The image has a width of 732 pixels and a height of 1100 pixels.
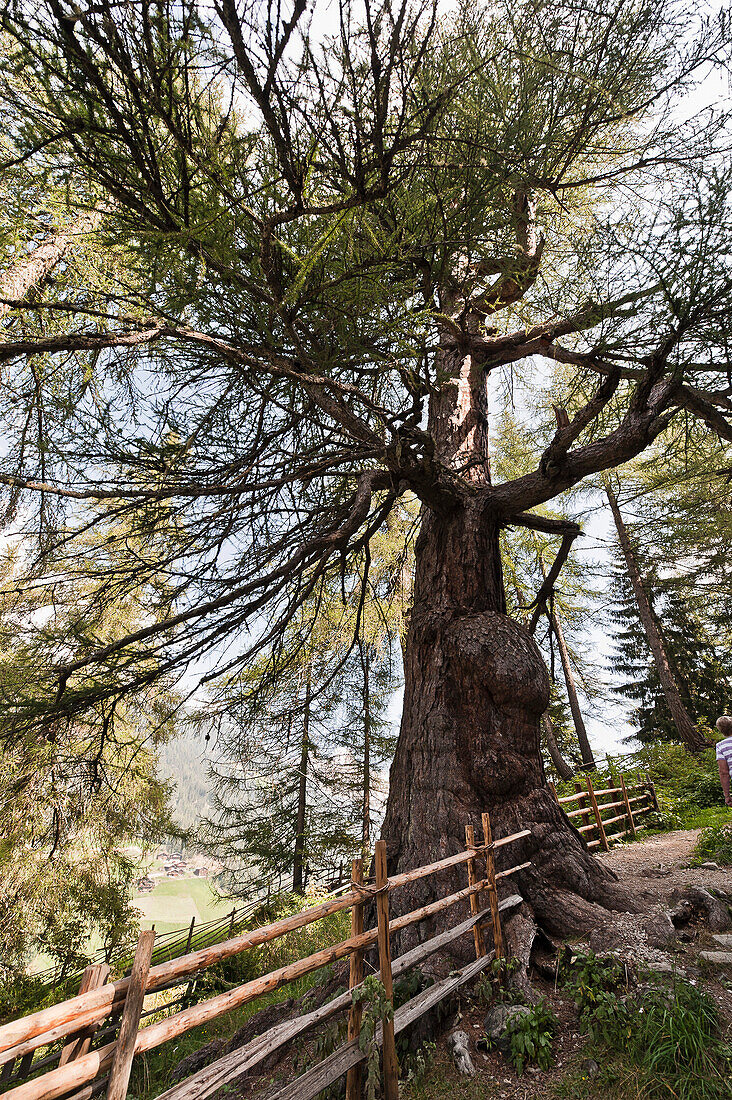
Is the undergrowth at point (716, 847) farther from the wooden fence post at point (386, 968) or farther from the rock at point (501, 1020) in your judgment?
the wooden fence post at point (386, 968)

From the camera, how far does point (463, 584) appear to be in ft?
15.6

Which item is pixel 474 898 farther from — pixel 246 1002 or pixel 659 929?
pixel 246 1002

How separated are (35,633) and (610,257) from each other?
15.6ft

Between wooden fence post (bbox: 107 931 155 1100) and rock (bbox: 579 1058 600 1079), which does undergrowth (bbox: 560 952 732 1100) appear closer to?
rock (bbox: 579 1058 600 1079)

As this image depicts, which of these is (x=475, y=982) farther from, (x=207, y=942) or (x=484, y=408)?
(x=207, y=942)

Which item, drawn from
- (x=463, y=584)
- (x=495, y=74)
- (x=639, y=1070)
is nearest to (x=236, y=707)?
(x=463, y=584)

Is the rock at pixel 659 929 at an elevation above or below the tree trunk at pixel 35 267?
below

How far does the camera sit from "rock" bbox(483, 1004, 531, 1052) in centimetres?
284

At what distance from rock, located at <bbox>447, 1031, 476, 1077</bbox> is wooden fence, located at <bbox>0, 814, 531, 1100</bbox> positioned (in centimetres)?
22

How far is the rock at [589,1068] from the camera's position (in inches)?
99.9

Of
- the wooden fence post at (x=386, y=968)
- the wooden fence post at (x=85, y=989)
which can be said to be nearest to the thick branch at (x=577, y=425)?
the wooden fence post at (x=386, y=968)

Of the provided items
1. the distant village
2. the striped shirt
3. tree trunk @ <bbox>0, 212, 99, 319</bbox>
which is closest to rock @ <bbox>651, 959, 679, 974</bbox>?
the striped shirt

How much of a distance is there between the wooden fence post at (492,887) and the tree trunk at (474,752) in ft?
0.76

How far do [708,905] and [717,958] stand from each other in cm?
89
